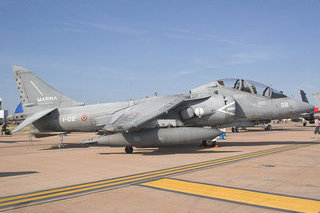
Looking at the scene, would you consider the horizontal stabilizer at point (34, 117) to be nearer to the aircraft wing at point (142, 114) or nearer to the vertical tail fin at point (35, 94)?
the vertical tail fin at point (35, 94)

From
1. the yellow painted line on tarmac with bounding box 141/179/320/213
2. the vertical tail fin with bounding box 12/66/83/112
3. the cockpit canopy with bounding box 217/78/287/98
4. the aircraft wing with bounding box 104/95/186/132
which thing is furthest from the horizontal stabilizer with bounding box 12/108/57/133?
the yellow painted line on tarmac with bounding box 141/179/320/213

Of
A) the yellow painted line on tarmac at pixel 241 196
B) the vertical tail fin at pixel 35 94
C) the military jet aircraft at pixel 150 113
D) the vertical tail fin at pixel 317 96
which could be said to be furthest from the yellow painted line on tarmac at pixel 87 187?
the vertical tail fin at pixel 317 96

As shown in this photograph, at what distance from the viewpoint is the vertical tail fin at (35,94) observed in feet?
52.7

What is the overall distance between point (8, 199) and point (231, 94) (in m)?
11.5

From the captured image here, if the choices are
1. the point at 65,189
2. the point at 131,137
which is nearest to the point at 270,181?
the point at 65,189

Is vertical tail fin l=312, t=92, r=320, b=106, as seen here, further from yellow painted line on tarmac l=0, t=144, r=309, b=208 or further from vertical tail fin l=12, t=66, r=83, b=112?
yellow painted line on tarmac l=0, t=144, r=309, b=208

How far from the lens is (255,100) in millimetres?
14062

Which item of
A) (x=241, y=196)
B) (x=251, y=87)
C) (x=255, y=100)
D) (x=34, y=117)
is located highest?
(x=251, y=87)

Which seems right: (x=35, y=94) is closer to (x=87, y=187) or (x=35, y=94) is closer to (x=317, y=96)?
(x=87, y=187)

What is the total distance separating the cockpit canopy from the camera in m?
14.3

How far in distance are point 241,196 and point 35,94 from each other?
14427 mm

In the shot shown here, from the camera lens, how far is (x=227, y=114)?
13.3 meters

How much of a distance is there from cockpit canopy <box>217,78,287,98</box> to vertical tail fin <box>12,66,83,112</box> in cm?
889

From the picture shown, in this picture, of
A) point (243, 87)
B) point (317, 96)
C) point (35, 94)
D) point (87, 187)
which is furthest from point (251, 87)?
point (317, 96)
